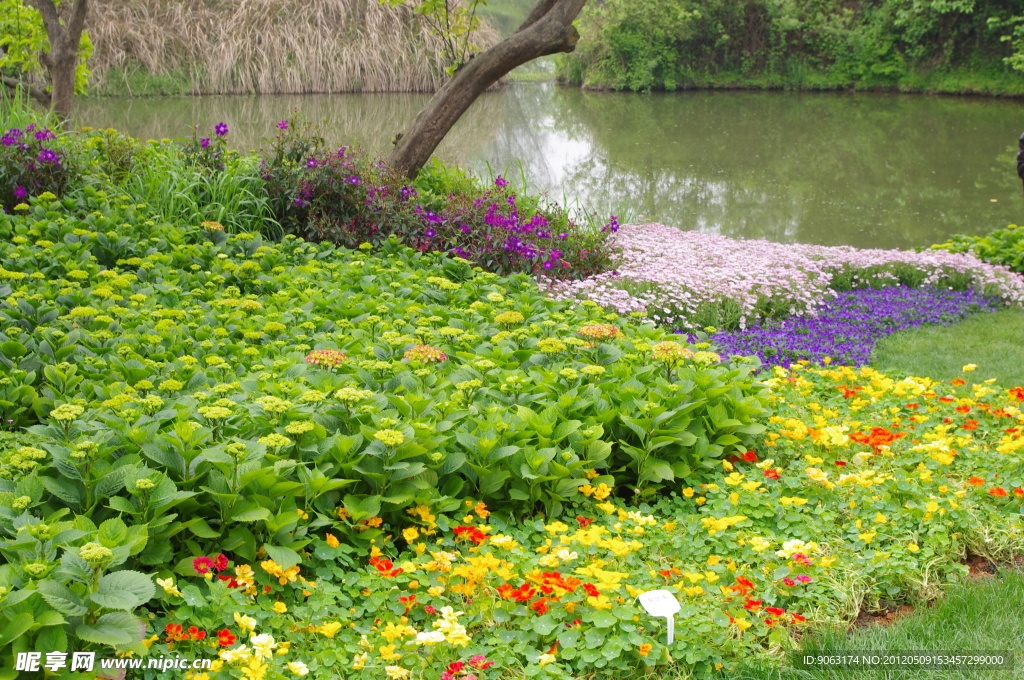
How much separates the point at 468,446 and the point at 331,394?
71 centimetres

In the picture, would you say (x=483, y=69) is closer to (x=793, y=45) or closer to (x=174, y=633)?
(x=174, y=633)

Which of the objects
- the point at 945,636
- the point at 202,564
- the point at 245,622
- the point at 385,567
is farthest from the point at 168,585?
the point at 945,636

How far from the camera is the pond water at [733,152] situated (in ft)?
38.5

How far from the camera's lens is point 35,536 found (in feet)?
7.29

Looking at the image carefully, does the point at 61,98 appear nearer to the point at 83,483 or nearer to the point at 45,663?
the point at 83,483

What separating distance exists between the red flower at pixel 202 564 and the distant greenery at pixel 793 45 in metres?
25.3

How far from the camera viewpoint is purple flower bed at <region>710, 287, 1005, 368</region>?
560cm

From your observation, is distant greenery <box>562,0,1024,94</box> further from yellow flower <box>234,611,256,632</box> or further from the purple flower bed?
yellow flower <box>234,611,256,632</box>

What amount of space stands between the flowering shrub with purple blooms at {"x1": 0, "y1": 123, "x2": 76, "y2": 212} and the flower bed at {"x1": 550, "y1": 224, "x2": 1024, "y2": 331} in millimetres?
4026

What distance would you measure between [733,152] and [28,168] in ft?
42.2

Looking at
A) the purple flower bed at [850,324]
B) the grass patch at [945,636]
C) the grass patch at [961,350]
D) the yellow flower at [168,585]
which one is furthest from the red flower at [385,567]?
the grass patch at [961,350]

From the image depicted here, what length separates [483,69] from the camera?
7828 millimetres

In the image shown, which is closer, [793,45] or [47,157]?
[47,157]

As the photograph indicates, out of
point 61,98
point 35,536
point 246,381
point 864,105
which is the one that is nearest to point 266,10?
point 61,98
